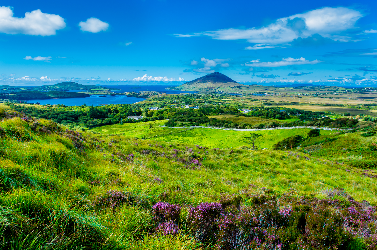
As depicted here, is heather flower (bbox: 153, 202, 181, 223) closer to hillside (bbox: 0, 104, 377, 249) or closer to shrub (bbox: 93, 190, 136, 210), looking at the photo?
hillside (bbox: 0, 104, 377, 249)

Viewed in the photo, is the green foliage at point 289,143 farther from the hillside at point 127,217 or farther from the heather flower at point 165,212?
the heather flower at point 165,212

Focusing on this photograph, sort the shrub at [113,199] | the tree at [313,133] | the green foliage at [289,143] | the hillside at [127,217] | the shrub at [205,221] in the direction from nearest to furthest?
the hillside at [127,217] < the shrub at [205,221] < the shrub at [113,199] < the green foliage at [289,143] < the tree at [313,133]

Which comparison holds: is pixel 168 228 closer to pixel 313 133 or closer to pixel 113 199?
pixel 113 199

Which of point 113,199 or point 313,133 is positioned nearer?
point 113,199

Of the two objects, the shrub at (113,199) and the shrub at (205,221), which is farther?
the shrub at (113,199)

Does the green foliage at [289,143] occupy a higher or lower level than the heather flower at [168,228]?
lower

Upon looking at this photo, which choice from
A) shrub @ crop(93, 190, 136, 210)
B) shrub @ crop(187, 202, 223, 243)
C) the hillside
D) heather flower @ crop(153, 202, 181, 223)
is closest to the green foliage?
the hillside

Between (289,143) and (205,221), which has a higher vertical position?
(205,221)

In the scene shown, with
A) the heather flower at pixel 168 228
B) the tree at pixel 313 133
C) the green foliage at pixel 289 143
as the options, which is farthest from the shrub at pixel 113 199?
the tree at pixel 313 133

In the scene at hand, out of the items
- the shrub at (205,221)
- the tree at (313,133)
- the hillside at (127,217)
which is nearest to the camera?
the hillside at (127,217)

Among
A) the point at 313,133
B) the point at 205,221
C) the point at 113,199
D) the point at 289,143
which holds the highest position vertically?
the point at 113,199

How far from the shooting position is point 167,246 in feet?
9.82

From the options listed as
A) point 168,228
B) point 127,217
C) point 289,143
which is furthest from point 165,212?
point 289,143

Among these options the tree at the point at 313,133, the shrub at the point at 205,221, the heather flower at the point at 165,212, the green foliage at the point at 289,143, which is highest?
the heather flower at the point at 165,212
